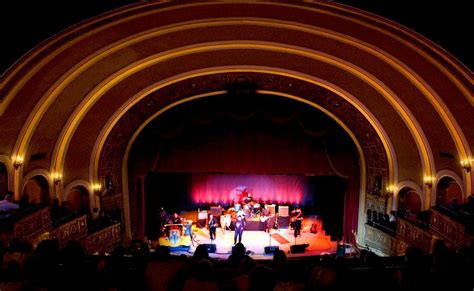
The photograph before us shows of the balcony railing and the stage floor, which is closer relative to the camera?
A: the balcony railing

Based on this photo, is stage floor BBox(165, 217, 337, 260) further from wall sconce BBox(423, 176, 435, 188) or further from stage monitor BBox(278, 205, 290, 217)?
wall sconce BBox(423, 176, 435, 188)

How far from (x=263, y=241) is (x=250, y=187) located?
13.0 ft

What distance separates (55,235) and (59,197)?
2485 millimetres

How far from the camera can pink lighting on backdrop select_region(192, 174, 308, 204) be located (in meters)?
21.2

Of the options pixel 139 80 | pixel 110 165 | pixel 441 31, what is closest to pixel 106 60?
pixel 139 80

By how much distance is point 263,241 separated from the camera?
17.9 meters

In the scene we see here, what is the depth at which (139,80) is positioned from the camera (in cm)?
1587

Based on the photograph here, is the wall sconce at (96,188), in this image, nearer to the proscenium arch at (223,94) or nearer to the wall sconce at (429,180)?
the proscenium arch at (223,94)

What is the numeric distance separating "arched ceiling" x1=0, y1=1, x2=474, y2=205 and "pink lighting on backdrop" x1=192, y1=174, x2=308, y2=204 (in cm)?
441

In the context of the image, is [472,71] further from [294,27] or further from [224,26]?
[224,26]

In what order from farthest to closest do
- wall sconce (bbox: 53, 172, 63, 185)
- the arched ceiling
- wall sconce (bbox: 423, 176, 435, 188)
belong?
wall sconce (bbox: 53, 172, 63, 185) < wall sconce (bbox: 423, 176, 435, 188) < the arched ceiling

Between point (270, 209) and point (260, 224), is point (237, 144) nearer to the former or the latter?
point (260, 224)

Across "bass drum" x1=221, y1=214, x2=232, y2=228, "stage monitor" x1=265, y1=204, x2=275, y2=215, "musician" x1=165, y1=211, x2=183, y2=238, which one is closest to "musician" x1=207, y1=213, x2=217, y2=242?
"musician" x1=165, y1=211, x2=183, y2=238

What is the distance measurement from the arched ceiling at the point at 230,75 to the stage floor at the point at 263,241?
3.84 m
